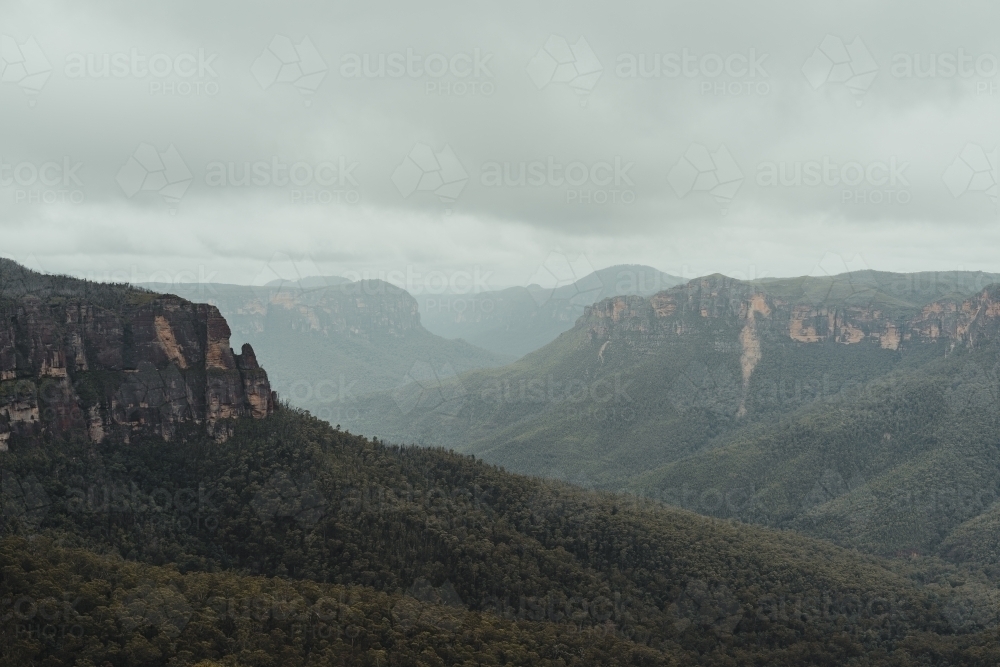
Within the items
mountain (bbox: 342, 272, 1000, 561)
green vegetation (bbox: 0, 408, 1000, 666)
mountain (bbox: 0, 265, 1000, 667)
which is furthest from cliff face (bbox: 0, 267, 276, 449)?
mountain (bbox: 342, 272, 1000, 561)

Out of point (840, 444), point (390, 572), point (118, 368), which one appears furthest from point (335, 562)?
point (840, 444)

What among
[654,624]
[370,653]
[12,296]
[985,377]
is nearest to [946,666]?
[654,624]

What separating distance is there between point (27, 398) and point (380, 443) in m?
38.3

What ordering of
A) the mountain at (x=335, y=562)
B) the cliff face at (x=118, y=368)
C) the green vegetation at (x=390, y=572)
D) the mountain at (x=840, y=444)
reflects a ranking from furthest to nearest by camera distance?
the mountain at (x=840, y=444)
the cliff face at (x=118, y=368)
the green vegetation at (x=390, y=572)
the mountain at (x=335, y=562)

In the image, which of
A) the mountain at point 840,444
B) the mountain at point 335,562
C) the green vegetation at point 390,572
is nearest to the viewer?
the mountain at point 335,562

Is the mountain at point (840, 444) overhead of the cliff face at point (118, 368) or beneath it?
beneath

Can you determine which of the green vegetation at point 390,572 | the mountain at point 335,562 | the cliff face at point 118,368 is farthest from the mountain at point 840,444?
the cliff face at point 118,368

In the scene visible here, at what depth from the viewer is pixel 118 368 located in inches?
2719

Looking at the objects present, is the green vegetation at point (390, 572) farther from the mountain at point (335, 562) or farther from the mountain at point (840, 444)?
the mountain at point (840, 444)

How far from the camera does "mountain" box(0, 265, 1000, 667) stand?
44.7m

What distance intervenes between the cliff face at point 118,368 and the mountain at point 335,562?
0.27 meters

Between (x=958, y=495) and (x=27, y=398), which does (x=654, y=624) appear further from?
(x=958, y=495)

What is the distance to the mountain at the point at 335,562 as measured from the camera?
44.7 m

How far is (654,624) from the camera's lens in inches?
2537
